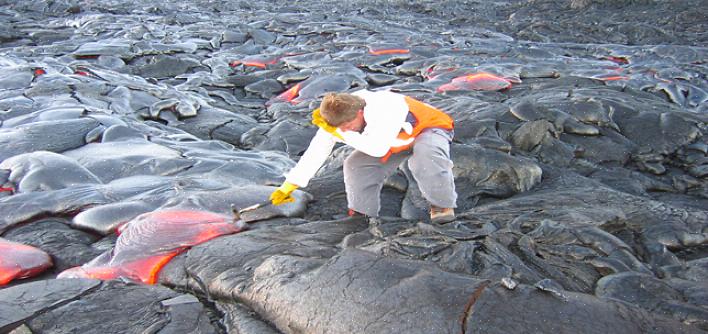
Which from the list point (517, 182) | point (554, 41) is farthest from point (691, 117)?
point (554, 41)

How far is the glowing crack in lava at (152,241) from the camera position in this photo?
3.15 meters

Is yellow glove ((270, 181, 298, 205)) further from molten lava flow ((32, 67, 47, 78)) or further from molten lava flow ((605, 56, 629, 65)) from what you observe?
molten lava flow ((605, 56, 629, 65))

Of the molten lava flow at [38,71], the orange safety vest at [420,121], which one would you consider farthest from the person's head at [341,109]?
the molten lava flow at [38,71]

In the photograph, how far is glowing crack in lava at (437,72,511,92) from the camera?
7824 millimetres

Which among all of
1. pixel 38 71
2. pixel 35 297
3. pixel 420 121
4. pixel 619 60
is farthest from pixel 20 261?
pixel 619 60

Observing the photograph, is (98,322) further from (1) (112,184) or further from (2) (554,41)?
(2) (554,41)

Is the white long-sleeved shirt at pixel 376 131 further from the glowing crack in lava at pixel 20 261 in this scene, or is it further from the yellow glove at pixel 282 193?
the glowing crack in lava at pixel 20 261

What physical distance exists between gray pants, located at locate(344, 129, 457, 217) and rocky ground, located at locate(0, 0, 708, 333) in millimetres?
227

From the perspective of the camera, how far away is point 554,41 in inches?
558

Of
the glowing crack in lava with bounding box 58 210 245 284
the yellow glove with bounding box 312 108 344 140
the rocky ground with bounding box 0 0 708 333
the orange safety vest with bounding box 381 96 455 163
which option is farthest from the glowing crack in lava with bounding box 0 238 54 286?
the orange safety vest with bounding box 381 96 455 163

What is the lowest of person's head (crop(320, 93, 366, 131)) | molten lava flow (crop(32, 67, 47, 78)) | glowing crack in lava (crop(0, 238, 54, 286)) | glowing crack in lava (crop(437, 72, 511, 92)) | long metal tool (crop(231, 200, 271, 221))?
glowing crack in lava (crop(437, 72, 511, 92))

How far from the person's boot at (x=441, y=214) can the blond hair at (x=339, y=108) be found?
1.01m

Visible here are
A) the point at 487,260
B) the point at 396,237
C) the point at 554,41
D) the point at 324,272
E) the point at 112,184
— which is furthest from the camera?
the point at 554,41

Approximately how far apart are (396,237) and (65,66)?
891 cm
